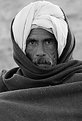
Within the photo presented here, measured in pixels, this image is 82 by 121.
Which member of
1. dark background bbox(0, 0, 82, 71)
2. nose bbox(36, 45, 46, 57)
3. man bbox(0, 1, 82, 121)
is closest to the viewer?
man bbox(0, 1, 82, 121)

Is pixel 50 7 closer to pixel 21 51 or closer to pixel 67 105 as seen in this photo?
pixel 21 51

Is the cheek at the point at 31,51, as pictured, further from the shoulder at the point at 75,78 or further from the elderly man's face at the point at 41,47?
the shoulder at the point at 75,78

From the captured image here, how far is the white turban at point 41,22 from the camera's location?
4418 mm


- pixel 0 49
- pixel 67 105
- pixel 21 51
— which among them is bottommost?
pixel 0 49

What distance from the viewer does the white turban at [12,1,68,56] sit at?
4.42 metres

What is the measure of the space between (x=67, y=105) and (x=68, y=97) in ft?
0.21

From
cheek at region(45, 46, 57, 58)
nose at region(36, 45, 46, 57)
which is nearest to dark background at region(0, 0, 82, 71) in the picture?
cheek at region(45, 46, 57, 58)

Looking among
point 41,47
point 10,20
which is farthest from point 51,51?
point 10,20

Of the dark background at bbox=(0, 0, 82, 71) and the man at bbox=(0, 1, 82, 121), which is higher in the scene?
the man at bbox=(0, 1, 82, 121)

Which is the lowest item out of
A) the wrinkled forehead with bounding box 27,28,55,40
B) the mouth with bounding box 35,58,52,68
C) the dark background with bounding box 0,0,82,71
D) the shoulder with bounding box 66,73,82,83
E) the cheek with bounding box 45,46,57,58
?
the dark background with bounding box 0,0,82,71

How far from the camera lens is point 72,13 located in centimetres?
1038

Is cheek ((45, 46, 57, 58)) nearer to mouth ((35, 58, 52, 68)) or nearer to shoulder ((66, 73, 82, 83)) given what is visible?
mouth ((35, 58, 52, 68))

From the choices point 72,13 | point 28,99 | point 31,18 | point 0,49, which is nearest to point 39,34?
point 31,18

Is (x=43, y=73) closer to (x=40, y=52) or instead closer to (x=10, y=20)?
(x=40, y=52)
